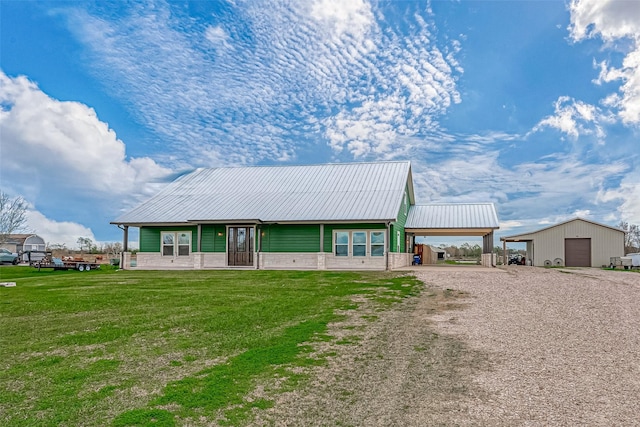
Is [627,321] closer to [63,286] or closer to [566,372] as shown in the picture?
[566,372]

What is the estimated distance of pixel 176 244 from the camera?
82.4 feet

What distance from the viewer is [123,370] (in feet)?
18.9

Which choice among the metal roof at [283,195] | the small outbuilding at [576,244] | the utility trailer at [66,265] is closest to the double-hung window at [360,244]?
the metal roof at [283,195]

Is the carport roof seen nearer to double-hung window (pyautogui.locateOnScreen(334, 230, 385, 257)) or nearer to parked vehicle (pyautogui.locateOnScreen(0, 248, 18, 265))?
double-hung window (pyautogui.locateOnScreen(334, 230, 385, 257))

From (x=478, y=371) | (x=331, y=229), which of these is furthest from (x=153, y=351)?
(x=331, y=229)

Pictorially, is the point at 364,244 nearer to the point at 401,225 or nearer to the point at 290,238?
the point at 290,238

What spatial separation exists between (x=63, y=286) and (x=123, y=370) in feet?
40.7

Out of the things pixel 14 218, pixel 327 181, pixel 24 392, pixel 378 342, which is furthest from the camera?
pixel 14 218

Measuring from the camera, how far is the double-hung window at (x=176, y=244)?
25031 millimetres

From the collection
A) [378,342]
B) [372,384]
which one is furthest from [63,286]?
[372,384]

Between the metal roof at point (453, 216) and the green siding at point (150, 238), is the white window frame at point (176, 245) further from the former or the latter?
the metal roof at point (453, 216)

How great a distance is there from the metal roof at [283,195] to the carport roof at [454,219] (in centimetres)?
236

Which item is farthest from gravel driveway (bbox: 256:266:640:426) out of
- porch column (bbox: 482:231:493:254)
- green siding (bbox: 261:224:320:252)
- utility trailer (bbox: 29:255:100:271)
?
utility trailer (bbox: 29:255:100:271)

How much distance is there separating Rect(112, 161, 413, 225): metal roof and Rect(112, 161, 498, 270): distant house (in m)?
0.06
